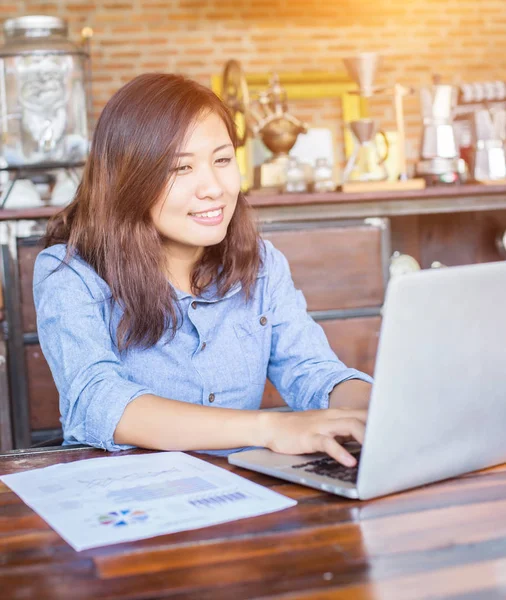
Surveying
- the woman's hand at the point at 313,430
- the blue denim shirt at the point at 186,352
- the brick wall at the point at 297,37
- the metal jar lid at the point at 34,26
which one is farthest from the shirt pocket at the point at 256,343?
the brick wall at the point at 297,37

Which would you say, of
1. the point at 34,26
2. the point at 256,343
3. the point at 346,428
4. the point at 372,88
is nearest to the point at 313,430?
the point at 346,428

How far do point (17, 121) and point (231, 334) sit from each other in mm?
1661

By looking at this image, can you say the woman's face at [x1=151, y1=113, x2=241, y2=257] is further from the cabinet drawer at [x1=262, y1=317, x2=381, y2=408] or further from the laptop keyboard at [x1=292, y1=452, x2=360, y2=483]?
the cabinet drawer at [x1=262, y1=317, x2=381, y2=408]

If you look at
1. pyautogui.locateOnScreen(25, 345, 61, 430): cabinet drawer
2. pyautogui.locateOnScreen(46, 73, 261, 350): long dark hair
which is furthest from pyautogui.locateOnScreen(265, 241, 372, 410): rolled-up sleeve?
pyautogui.locateOnScreen(25, 345, 61, 430): cabinet drawer

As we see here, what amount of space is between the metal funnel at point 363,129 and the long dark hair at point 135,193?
4.70 feet

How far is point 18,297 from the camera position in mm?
2475

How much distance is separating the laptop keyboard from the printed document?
0.07m

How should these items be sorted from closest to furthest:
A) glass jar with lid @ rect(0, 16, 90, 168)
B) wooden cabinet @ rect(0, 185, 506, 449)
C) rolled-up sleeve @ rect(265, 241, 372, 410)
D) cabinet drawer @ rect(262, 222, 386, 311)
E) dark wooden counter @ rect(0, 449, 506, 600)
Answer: dark wooden counter @ rect(0, 449, 506, 600)
rolled-up sleeve @ rect(265, 241, 372, 410)
wooden cabinet @ rect(0, 185, 506, 449)
cabinet drawer @ rect(262, 222, 386, 311)
glass jar with lid @ rect(0, 16, 90, 168)

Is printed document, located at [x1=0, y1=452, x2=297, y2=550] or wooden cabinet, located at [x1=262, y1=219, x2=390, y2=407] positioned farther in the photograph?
wooden cabinet, located at [x1=262, y1=219, x2=390, y2=407]

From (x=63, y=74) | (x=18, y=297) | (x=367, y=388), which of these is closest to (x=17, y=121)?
(x=63, y=74)

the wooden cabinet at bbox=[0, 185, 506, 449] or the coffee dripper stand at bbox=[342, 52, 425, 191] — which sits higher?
the coffee dripper stand at bbox=[342, 52, 425, 191]

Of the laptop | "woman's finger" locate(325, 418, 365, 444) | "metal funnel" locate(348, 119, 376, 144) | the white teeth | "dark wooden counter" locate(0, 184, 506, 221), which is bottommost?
"woman's finger" locate(325, 418, 365, 444)

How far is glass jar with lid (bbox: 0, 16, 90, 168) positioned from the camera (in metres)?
2.82

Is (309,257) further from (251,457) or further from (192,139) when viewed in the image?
(251,457)
